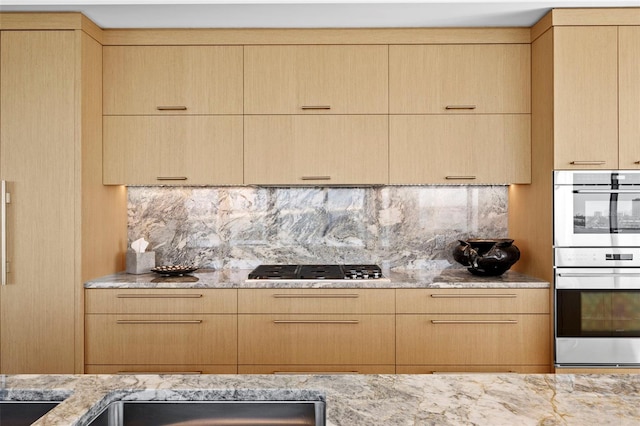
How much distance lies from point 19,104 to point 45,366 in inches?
60.8

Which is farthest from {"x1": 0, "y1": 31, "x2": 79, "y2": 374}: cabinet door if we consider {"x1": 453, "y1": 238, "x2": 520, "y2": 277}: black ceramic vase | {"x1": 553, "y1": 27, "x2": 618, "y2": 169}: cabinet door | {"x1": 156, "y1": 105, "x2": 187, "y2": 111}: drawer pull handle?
{"x1": 553, "y1": 27, "x2": 618, "y2": 169}: cabinet door

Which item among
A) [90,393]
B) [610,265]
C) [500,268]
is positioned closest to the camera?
[90,393]

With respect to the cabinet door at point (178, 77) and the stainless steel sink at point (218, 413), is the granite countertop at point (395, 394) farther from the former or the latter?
the cabinet door at point (178, 77)

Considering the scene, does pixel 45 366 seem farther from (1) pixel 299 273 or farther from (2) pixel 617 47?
(2) pixel 617 47

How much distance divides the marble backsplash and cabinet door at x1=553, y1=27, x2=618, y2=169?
0.72m

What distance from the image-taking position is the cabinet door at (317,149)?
321 cm

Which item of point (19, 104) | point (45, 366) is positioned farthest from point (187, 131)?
point (45, 366)

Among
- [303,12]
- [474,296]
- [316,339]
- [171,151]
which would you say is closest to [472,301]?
[474,296]

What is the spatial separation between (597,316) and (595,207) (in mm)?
629

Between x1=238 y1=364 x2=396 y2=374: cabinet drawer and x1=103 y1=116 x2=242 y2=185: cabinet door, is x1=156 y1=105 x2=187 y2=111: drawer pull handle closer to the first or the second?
x1=103 y1=116 x2=242 y2=185: cabinet door

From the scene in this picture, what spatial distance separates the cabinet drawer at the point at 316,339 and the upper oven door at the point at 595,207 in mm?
1164

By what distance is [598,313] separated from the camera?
9.47ft

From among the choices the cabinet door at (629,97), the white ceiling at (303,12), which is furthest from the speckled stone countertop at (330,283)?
the white ceiling at (303,12)

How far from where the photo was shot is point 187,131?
3.21 metres
